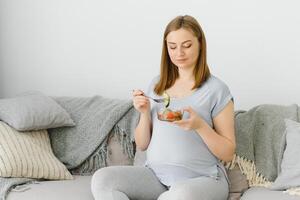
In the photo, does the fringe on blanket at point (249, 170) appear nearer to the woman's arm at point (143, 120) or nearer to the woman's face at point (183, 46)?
the woman's arm at point (143, 120)

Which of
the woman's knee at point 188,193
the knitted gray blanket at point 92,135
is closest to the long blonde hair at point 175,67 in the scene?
the knitted gray blanket at point 92,135

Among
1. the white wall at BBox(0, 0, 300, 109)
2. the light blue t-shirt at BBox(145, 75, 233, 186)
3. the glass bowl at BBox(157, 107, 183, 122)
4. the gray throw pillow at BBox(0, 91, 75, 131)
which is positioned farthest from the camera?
the white wall at BBox(0, 0, 300, 109)

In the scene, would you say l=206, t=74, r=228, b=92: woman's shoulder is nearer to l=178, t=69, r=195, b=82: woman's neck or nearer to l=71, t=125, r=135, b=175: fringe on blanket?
l=178, t=69, r=195, b=82: woman's neck

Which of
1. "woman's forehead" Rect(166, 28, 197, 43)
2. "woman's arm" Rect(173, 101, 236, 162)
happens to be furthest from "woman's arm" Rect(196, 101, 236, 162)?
"woman's forehead" Rect(166, 28, 197, 43)

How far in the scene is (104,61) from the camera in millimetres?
2635

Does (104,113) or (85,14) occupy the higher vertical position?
(85,14)

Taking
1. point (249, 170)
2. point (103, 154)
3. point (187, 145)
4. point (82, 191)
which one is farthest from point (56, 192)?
point (249, 170)

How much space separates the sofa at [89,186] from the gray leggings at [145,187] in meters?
0.14

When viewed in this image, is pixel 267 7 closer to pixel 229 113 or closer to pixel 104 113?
pixel 229 113

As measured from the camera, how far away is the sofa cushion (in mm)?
2025

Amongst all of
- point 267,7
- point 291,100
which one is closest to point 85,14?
point 267,7

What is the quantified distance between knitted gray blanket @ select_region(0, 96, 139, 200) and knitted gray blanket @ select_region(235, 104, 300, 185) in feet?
1.45

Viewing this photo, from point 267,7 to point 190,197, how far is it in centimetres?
103

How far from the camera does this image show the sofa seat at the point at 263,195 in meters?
1.85
